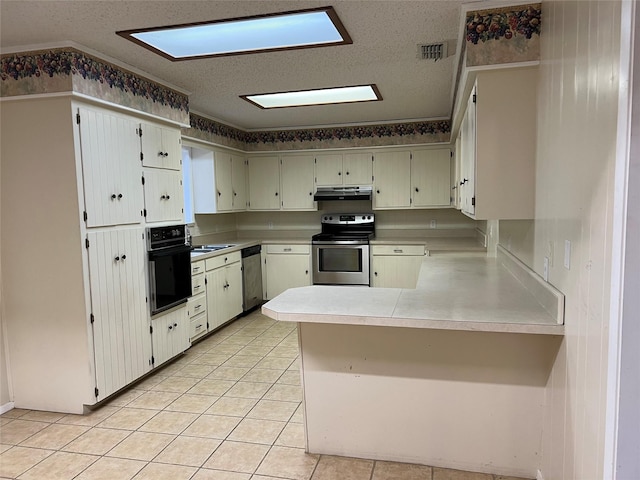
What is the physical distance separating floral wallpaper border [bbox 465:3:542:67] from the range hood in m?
3.36

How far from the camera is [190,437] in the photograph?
8.55 feet

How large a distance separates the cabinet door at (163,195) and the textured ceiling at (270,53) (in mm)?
769

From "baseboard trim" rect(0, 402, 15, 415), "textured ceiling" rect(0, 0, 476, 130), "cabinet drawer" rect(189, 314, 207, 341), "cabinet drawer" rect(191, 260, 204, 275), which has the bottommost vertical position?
"baseboard trim" rect(0, 402, 15, 415)

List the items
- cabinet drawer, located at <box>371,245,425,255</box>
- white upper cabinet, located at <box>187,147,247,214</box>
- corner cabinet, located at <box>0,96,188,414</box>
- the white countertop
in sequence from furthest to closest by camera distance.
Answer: cabinet drawer, located at <box>371,245,425,255</box>
white upper cabinet, located at <box>187,147,247,214</box>
corner cabinet, located at <box>0,96,188,414</box>
the white countertop

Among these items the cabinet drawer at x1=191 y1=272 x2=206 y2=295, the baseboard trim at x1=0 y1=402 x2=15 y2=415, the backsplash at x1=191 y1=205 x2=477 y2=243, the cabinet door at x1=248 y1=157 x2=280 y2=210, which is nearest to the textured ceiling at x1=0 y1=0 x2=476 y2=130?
the cabinet door at x1=248 y1=157 x2=280 y2=210

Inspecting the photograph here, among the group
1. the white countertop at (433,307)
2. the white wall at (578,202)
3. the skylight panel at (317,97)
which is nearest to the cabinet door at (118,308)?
the white countertop at (433,307)

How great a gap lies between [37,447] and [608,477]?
2880 mm

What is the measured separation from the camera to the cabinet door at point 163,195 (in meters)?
3.42

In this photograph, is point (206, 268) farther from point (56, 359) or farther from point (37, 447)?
point (37, 447)

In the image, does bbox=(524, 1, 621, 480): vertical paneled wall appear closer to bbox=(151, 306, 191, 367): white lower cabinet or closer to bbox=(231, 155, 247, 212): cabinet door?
bbox=(151, 306, 191, 367): white lower cabinet

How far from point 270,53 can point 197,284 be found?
2.38 m

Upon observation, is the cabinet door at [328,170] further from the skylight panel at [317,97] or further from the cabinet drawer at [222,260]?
the cabinet drawer at [222,260]

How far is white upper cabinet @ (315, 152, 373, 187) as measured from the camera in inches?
223

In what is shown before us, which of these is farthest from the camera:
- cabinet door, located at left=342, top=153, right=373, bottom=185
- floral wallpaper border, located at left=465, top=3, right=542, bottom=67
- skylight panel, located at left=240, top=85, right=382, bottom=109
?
cabinet door, located at left=342, top=153, right=373, bottom=185
